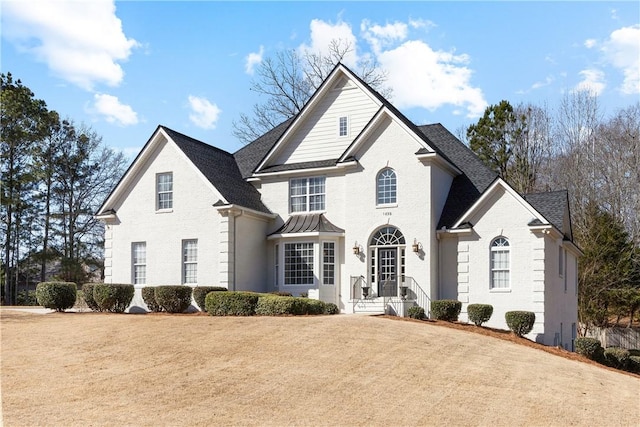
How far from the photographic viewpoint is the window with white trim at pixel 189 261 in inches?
1127

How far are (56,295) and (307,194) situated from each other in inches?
437

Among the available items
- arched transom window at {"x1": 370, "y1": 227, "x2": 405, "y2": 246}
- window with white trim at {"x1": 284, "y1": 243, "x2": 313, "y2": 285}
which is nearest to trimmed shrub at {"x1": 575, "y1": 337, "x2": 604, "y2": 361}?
arched transom window at {"x1": 370, "y1": 227, "x2": 405, "y2": 246}

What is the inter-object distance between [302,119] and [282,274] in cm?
701

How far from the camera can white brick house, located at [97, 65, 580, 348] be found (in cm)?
2558

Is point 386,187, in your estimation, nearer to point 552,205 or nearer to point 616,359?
point 552,205

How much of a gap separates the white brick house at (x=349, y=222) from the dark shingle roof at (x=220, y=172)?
0.10 m

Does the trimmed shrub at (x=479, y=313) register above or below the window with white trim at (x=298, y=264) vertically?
below

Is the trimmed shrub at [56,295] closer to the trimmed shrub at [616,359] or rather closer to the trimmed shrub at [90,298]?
the trimmed shrub at [90,298]

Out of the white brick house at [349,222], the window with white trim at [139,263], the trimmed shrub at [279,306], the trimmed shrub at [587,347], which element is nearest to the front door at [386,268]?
the white brick house at [349,222]

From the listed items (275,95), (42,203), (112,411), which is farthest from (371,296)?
(42,203)

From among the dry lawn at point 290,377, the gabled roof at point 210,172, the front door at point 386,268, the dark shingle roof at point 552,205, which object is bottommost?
the dry lawn at point 290,377

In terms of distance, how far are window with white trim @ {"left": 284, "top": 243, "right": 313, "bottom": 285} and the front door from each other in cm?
296

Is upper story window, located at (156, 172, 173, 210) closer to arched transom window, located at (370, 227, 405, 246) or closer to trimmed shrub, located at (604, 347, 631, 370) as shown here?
arched transom window, located at (370, 227, 405, 246)

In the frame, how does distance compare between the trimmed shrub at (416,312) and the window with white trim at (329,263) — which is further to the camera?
the window with white trim at (329,263)
